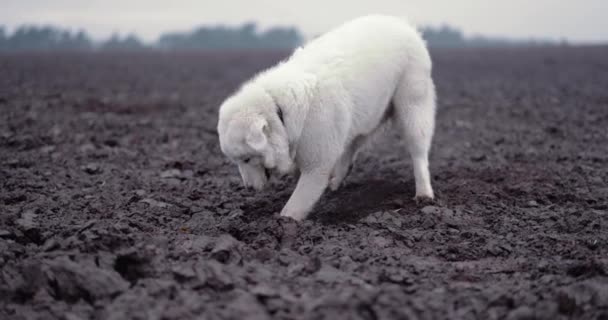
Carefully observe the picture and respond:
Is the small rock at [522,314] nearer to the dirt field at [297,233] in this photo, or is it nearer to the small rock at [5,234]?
the dirt field at [297,233]

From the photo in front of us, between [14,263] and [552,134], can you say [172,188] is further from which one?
[552,134]

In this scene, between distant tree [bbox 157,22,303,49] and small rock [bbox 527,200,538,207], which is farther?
distant tree [bbox 157,22,303,49]

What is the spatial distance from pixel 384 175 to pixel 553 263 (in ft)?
10.8

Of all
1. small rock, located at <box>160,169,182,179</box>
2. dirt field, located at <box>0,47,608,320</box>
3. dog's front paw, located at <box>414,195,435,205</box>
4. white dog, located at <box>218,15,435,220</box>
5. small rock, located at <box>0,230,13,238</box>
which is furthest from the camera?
small rock, located at <box>160,169,182,179</box>

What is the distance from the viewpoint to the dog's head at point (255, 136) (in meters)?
5.18

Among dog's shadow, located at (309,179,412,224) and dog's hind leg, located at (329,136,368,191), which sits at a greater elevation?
dog's hind leg, located at (329,136,368,191)

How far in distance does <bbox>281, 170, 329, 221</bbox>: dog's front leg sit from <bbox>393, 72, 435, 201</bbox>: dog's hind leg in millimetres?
1165

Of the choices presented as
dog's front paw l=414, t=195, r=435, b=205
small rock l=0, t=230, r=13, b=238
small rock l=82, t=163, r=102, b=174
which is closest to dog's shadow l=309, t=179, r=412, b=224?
dog's front paw l=414, t=195, r=435, b=205

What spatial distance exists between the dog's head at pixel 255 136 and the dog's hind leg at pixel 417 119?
1602 mm

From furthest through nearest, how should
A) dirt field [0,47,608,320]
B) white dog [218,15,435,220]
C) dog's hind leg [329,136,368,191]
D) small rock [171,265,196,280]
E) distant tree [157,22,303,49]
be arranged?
1. distant tree [157,22,303,49]
2. dog's hind leg [329,136,368,191]
3. white dog [218,15,435,220]
4. small rock [171,265,196,280]
5. dirt field [0,47,608,320]

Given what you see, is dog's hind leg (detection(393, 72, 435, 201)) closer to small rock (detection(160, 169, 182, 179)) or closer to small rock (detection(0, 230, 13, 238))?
small rock (detection(160, 169, 182, 179))

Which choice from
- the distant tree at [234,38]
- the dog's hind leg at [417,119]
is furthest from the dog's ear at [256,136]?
the distant tree at [234,38]

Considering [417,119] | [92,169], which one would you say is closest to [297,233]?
[417,119]

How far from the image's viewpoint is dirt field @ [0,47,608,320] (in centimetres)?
373
